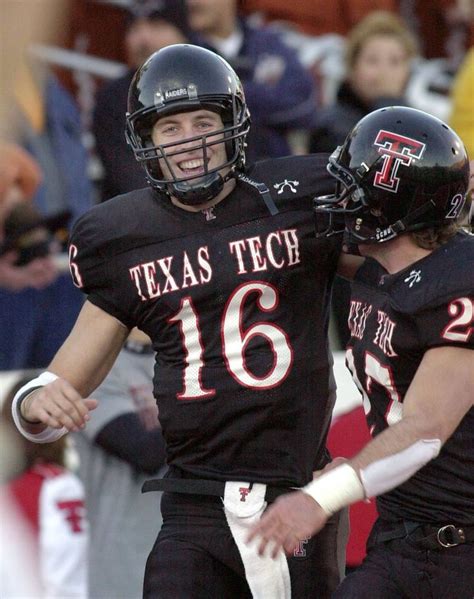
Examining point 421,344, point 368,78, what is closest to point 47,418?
point 421,344

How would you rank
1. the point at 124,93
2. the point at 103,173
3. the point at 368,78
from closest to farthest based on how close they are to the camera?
1. the point at 124,93
2. the point at 103,173
3. the point at 368,78

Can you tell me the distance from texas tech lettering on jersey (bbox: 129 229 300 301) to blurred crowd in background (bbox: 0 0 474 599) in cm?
103

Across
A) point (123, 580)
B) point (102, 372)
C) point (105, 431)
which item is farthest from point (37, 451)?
point (102, 372)

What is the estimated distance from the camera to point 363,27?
6.88 m

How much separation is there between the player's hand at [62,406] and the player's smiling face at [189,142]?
65cm

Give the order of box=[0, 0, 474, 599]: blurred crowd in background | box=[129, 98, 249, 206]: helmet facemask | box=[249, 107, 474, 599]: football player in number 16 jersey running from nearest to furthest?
box=[249, 107, 474, 599]: football player in number 16 jersey → box=[129, 98, 249, 206]: helmet facemask → box=[0, 0, 474, 599]: blurred crowd in background

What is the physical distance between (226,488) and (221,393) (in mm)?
256

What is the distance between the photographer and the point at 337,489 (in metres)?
3.41

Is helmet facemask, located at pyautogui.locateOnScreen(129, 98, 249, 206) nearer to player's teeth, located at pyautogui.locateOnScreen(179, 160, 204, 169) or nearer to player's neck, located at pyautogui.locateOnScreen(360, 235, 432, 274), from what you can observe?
player's teeth, located at pyautogui.locateOnScreen(179, 160, 204, 169)

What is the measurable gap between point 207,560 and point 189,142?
44.3 inches

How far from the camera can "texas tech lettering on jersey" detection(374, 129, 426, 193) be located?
3732 mm

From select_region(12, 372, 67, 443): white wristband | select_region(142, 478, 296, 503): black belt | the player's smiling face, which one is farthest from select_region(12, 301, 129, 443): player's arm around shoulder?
the player's smiling face

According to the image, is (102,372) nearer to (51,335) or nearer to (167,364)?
(167,364)

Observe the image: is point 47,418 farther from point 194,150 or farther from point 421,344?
point 421,344
